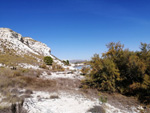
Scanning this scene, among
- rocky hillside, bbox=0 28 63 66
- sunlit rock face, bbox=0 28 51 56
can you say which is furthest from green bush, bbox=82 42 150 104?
sunlit rock face, bbox=0 28 51 56

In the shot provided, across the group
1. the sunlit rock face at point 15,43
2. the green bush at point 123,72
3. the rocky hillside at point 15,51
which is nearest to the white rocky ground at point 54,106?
the green bush at point 123,72

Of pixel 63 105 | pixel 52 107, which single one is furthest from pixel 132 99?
pixel 52 107

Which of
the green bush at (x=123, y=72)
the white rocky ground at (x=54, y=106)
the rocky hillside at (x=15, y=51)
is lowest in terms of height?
the white rocky ground at (x=54, y=106)

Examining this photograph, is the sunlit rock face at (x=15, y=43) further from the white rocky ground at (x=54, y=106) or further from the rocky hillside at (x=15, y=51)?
the white rocky ground at (x=54, y=106)

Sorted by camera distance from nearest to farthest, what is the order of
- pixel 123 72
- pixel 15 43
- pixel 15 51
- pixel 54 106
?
pixel 54 106 < pixel 123 72 < pixel 15 51 < pixel 15 43

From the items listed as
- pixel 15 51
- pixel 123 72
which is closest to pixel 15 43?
pixel 15 51

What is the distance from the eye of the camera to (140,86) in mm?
6184

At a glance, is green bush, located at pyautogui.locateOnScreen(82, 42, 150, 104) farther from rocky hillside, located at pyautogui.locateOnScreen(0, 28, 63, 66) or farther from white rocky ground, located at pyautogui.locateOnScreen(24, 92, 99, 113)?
rocky hillside, located at pyautogui.locateOnScreen(0, 28, 63, 66)

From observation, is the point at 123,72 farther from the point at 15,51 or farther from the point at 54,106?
the point at 15,51

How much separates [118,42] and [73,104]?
248 inches

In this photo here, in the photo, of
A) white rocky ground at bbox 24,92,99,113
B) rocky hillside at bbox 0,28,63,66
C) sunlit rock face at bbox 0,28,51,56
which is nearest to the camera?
white rocky ground at bbox 24,92,99,113

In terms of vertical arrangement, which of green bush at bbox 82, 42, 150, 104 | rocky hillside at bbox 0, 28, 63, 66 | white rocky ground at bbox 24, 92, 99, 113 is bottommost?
white rocky ground at bbox 24, 92, 99, 113

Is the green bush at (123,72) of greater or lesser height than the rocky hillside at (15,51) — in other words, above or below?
below

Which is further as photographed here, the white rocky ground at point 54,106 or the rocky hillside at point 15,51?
the rocky hillside at point 15,51
